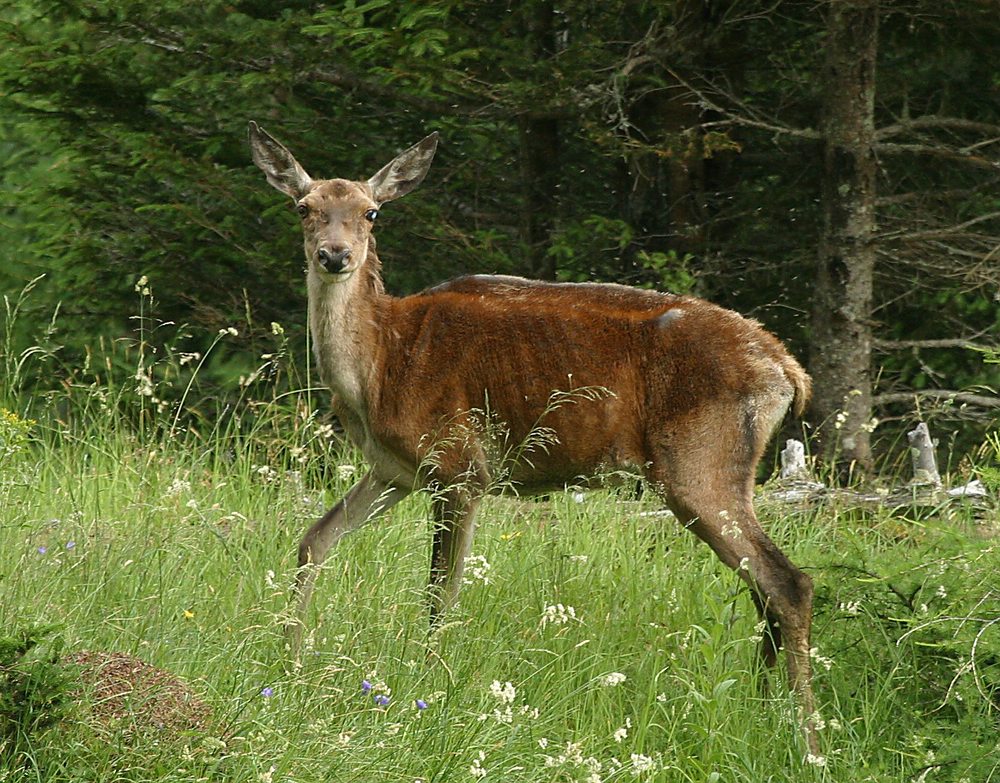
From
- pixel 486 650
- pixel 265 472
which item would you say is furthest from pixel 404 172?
pixel 486 650

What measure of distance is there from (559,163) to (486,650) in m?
6.07

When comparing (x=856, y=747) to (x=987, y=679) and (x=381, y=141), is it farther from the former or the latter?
(x=381, y=141)

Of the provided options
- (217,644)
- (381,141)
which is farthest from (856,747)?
(381,141)

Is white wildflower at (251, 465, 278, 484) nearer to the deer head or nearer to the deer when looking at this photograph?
the deer

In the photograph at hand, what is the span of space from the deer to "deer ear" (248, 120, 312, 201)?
12.5 inches

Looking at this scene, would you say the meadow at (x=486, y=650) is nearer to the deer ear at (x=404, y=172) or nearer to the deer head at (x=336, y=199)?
the deer head at (x=336, y=199)

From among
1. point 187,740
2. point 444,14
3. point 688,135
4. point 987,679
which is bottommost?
point 987,679

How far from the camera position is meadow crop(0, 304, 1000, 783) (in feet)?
13.4

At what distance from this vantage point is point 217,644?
4848mm

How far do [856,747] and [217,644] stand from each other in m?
2.20

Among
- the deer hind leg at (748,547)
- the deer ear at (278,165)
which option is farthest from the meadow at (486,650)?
the deer ear at (278,165)

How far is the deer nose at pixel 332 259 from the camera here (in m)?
6.46

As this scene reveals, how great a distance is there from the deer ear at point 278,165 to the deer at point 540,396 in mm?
318

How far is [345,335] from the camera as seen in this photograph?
668 centimetres
